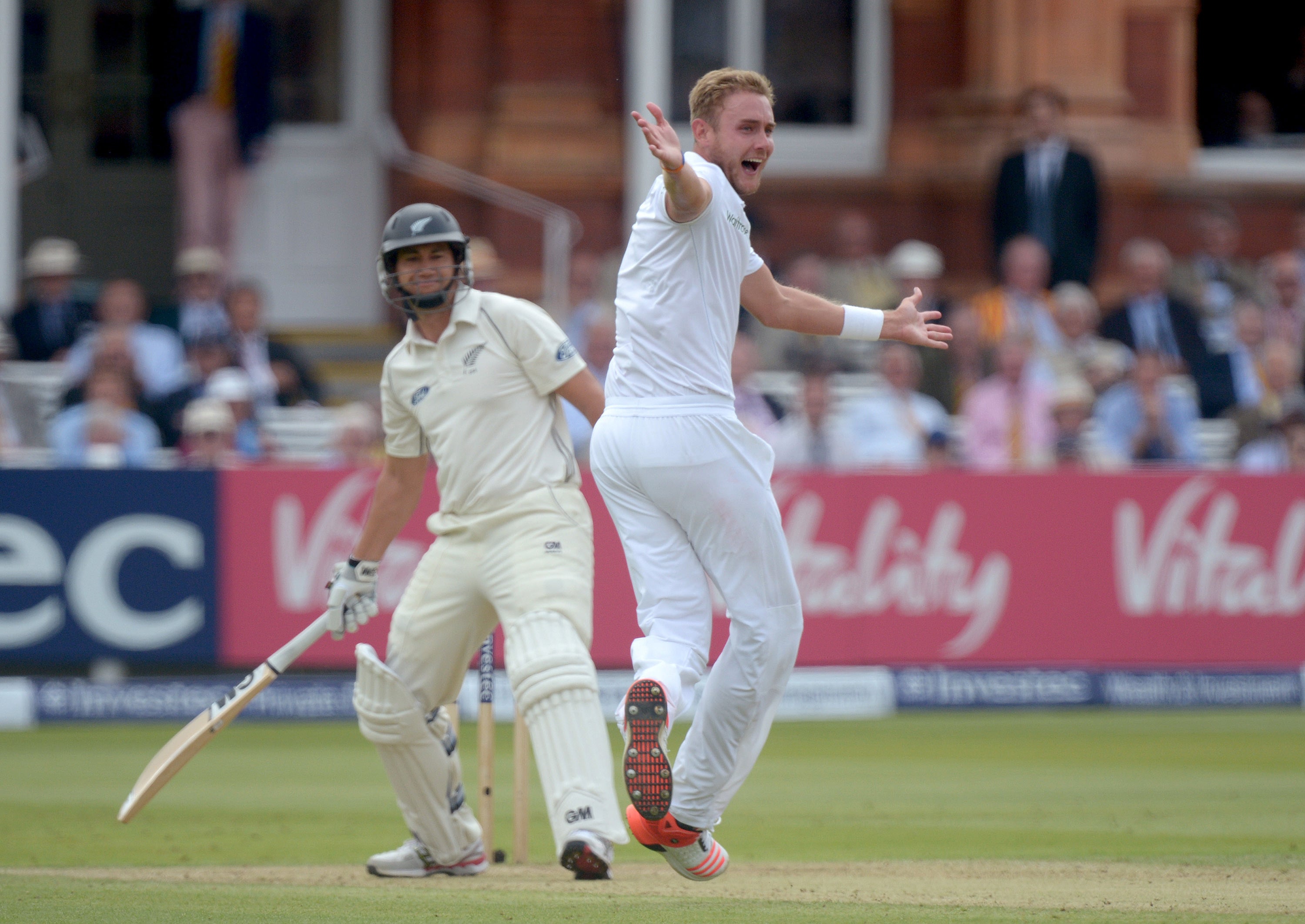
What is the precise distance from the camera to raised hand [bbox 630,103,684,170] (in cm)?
509

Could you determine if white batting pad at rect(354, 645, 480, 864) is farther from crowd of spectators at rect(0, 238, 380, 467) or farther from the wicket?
crowd of spectators at rect(0, 238, 380, 467)

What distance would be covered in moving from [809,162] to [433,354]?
32.7 feet

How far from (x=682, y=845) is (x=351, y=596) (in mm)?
1369

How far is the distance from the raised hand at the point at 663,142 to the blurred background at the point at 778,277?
5258 millimetres

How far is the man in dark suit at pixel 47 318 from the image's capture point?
12.8 m

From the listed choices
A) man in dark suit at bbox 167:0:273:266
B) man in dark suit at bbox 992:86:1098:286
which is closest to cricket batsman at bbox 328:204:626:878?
man in dark suit at bbox 992:86:1098:286

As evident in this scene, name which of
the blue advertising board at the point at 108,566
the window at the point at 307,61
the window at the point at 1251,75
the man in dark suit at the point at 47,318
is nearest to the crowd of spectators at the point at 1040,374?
the window at the point at 1251,75

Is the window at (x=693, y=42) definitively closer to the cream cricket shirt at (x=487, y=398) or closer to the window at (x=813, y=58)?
the window at (x=813, y=58)

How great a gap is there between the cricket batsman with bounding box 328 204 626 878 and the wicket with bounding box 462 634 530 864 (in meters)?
0.10

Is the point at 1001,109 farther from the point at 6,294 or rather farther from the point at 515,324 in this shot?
the point at 515,324

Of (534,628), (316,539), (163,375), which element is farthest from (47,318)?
(534,628)

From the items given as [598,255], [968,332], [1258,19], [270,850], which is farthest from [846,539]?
[1258,19]

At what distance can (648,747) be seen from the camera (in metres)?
5.35

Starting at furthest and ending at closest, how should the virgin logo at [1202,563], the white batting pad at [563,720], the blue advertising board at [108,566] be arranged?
the virgin logo at [1202,563] → the blue advertising board at [108,566] → the white batting pad at [563,720]
